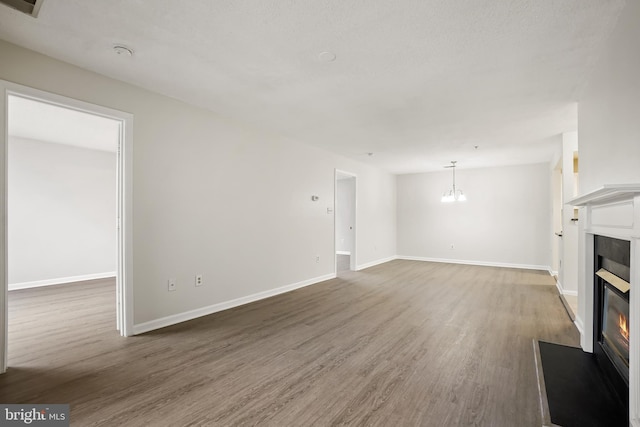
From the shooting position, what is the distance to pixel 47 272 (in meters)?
5.47

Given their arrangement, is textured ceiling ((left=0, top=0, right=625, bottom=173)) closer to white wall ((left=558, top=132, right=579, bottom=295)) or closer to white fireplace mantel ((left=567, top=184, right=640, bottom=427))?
white wall ((left=558, top=132, right=579, bottom=295))

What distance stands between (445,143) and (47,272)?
7.48 meters

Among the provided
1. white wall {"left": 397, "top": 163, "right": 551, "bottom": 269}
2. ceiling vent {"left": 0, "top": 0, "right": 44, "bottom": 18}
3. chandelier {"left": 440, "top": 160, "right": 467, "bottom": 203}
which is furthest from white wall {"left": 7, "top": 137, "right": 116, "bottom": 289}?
chandelier {"left": 440, "top": 160, "right": 467, "bottom": 203}

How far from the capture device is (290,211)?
198 inches

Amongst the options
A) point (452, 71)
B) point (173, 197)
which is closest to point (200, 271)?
point (173, 197)

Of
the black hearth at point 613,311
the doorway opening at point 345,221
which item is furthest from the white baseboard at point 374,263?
the black hearth at point 613,311

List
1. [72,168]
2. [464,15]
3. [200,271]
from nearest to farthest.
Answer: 1. [464,15]
2. [200,271]
3. [72,168]

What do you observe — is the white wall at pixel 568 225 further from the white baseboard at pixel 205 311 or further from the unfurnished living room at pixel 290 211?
the white baseboard at pixel 205 311

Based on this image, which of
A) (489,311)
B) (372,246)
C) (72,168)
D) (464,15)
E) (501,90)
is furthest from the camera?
(372,246)

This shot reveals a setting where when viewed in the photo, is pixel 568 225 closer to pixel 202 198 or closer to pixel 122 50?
pixel 202 198

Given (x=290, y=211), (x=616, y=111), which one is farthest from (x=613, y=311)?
(x=290, y=211)

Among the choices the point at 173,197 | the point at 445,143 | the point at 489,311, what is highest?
the point at 445,143

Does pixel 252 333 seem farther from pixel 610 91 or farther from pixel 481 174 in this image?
pixel 481 174

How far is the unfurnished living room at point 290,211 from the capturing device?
190cm
